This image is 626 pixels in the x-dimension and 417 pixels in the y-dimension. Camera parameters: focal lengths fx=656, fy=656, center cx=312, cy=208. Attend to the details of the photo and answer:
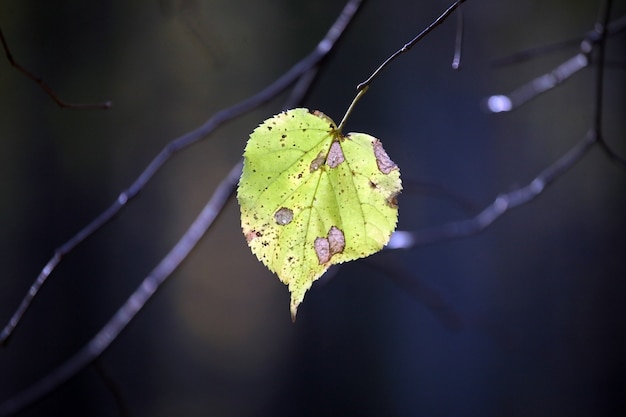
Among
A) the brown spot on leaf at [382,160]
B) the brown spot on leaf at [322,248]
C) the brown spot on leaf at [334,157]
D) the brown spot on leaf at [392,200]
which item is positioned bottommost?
the brown spot on leaf at [322,248]

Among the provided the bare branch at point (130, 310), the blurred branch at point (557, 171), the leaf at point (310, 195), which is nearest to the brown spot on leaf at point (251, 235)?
the leaf at point (310, 195)

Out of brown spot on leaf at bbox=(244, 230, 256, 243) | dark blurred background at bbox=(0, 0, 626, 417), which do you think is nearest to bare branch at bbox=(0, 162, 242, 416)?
brown spot on leaf at bbox=(244, 230, 256, 243)

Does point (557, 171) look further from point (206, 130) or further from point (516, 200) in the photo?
point (206, 130)

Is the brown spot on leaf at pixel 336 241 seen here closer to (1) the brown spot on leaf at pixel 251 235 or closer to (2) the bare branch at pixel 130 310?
(1) the brown spot on leaf at pixel 251 235

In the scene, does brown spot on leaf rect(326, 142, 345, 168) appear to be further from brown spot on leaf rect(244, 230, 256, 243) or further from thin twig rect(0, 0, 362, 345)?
thin twig rect(0, 0, 362, 345)

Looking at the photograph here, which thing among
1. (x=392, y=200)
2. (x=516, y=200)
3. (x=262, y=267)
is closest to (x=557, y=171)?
(x=516, y=200)

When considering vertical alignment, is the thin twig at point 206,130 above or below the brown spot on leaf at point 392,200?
above
